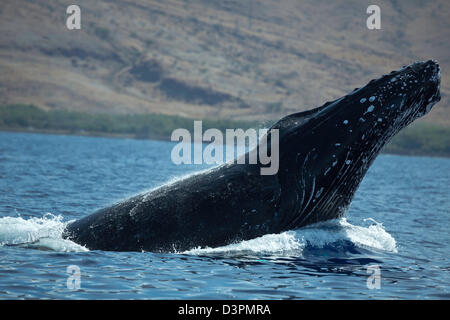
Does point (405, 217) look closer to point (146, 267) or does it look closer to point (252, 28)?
point (146, 267)

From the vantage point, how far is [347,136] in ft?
26.7

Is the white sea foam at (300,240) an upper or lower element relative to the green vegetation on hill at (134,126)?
lower

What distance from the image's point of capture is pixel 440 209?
2150 cm

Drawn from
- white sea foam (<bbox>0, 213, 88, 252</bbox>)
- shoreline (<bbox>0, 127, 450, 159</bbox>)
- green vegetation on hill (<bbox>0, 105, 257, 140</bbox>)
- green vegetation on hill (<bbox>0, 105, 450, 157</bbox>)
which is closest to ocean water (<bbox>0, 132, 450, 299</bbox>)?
white sea foam (<bbox>0, 213, 88, 252</bbox>)

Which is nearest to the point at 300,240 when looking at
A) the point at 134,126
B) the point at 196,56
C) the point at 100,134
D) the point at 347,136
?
the point at 347,136

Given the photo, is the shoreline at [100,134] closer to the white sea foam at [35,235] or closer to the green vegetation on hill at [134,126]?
the green vegetation on hill at [134,126]

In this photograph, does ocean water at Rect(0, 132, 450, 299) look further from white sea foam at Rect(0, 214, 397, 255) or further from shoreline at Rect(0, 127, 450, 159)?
shoreline at Rect(0, 127, 450, 159)

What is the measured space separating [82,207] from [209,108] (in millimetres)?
131686

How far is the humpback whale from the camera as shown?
8117 mm

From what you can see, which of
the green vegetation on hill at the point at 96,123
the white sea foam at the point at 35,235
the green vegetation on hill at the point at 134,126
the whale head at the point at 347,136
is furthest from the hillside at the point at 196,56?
the whale head at the point at 347,136

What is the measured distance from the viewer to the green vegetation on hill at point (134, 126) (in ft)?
389

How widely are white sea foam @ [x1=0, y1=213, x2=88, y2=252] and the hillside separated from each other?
4846 inches

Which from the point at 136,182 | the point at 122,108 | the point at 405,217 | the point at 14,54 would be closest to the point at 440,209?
the point at 405,217

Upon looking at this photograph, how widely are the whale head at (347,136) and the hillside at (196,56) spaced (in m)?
125
